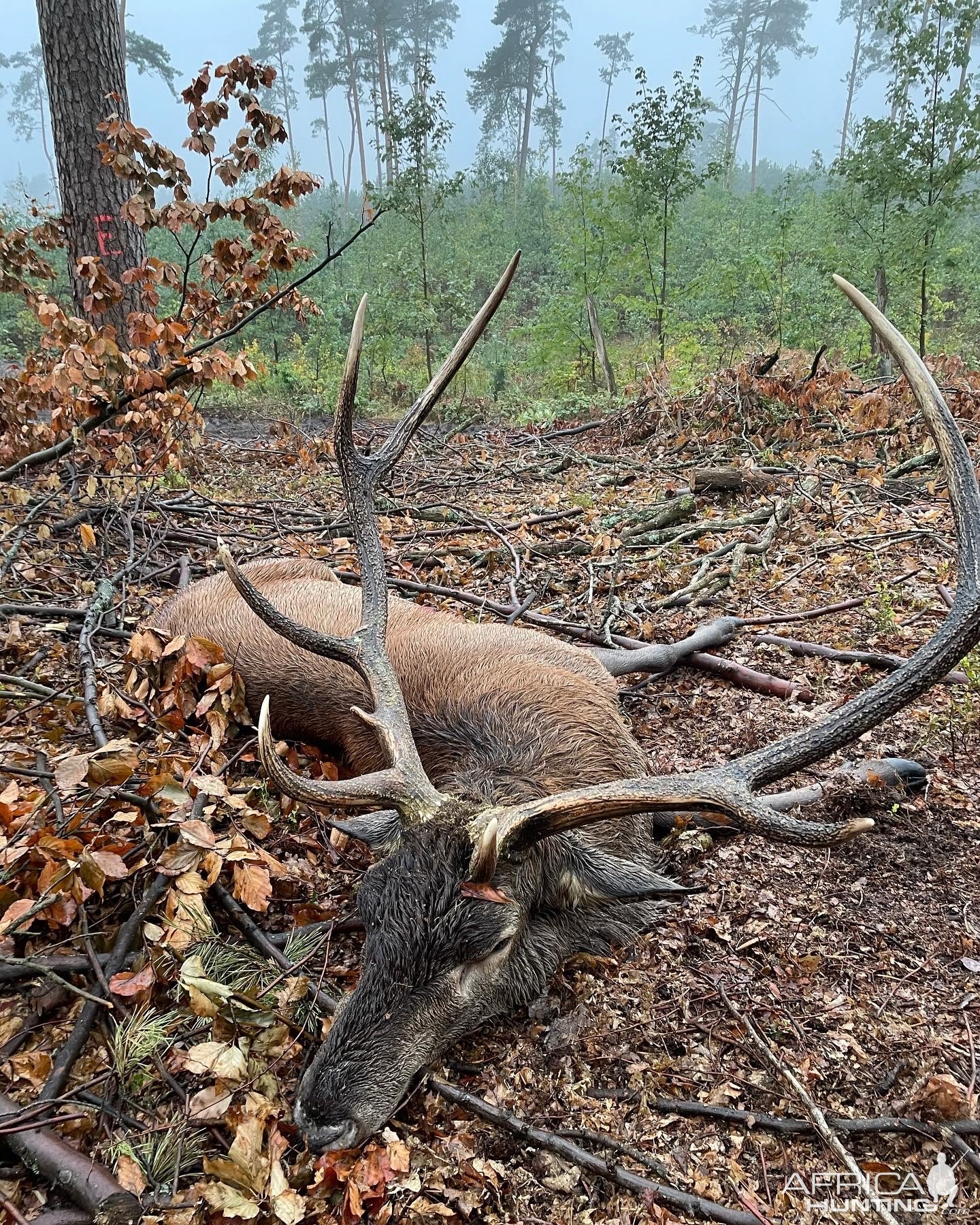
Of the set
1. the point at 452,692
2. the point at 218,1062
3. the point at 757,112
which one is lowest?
the point at 218,1062

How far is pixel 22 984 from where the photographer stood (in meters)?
2.05

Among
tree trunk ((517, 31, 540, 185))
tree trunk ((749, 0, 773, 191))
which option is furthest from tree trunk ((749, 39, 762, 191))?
tree trunk ((517, 31, 540, 185))

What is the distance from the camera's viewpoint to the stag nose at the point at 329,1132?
1.77 metres

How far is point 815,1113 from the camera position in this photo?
1.83 meters

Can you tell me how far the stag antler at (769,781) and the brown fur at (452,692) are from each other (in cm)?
43

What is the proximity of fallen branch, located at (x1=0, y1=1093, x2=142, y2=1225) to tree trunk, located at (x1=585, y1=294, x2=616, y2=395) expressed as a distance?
14457mm

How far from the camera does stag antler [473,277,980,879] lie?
6.93 ft

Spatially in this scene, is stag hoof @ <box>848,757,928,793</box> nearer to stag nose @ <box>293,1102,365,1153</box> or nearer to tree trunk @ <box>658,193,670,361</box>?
stag nose @ <box>293,1102,365,1153</box>

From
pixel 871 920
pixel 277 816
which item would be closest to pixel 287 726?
pixel 277 816

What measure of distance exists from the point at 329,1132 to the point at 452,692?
1706mm

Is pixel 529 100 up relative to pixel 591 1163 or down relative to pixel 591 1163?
up

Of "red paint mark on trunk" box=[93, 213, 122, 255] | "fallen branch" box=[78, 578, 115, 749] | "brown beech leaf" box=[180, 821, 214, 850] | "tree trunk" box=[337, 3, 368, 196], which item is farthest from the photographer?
"tree trunk" box=[337, 3, 368, 196]

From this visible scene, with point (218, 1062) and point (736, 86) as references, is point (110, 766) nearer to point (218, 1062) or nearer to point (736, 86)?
point (218, 1062)

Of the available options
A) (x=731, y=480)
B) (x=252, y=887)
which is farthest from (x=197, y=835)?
(x=731, y=480)
